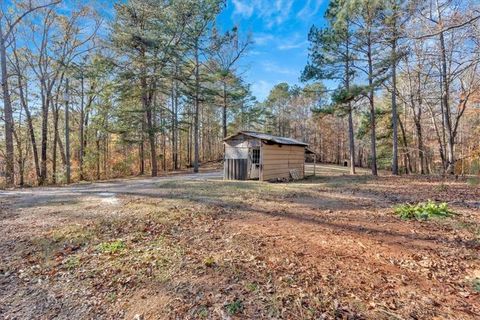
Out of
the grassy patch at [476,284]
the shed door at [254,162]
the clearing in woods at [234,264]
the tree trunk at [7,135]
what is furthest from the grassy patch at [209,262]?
the tree trunk at [7,135]

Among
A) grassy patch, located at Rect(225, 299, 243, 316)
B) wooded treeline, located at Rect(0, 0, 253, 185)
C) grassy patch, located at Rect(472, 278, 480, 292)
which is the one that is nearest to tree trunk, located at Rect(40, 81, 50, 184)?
wooded treeline, located at Rect(0, 0, 253, 185)

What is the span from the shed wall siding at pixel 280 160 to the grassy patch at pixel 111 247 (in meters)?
10.4

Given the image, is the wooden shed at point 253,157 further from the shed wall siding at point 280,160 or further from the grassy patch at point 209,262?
the grassy patch at point 209,262

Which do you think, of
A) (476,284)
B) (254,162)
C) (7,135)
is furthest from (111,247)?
(7,135)

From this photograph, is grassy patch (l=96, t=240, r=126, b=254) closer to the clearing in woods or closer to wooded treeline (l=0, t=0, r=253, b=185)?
the clearing in woods

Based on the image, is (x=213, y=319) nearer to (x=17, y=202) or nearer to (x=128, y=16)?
(x=17, y=202)

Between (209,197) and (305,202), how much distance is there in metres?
2.89

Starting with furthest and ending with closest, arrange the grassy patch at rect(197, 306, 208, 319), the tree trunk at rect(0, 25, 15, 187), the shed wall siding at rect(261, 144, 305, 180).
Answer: the shed wall siding at rect(261, 144, 305, 180)
the tree trunk at rect(0, 25, 15, 187)
the grassy patch at rect(197, 306, 208, 319)

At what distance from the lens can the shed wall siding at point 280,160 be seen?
14358 millimetres

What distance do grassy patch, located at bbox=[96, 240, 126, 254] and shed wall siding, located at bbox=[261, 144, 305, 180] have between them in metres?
10.4

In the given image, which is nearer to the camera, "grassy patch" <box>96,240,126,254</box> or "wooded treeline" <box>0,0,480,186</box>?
"grassy patch" <box>96,240,126,254</box>

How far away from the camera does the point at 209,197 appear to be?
7914 millimetres

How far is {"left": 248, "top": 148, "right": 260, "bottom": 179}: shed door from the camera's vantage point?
1442 centimetres

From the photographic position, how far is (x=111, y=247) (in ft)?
13.1
